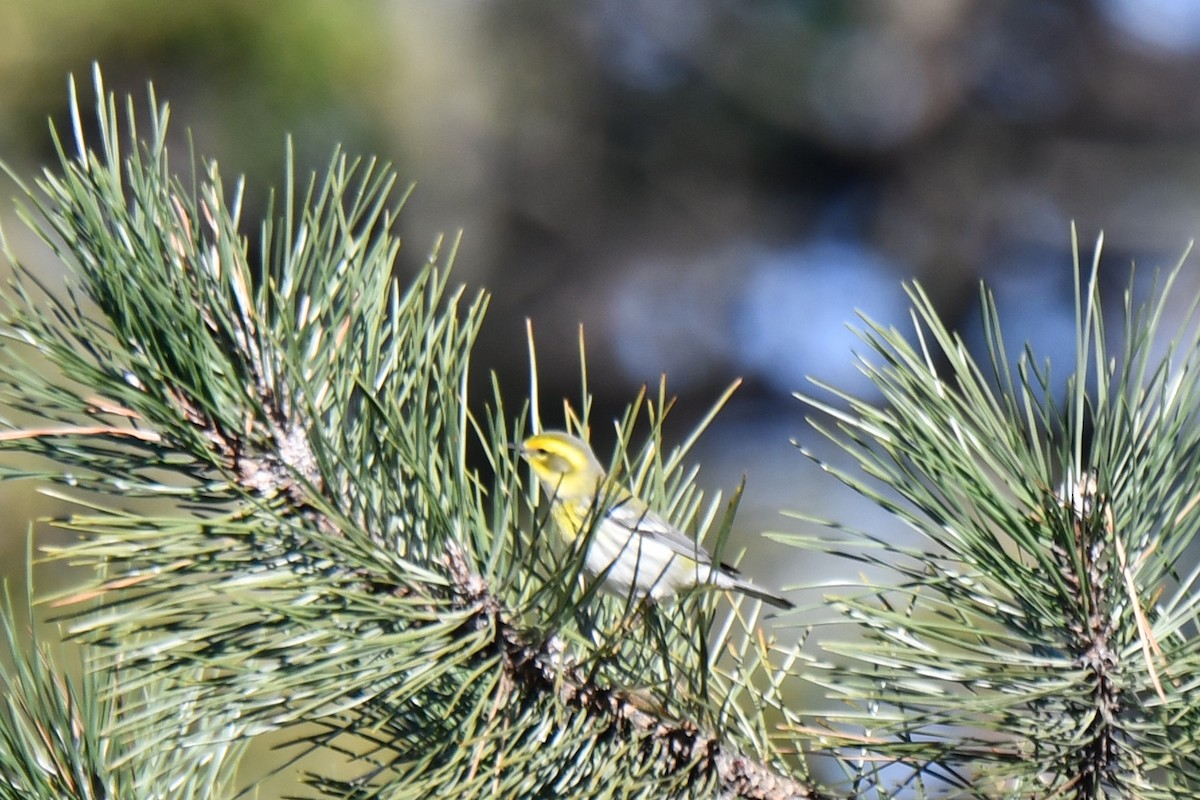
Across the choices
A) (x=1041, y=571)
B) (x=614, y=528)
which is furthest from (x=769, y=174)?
(x=1041, y=571)

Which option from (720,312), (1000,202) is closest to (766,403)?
(720,312)

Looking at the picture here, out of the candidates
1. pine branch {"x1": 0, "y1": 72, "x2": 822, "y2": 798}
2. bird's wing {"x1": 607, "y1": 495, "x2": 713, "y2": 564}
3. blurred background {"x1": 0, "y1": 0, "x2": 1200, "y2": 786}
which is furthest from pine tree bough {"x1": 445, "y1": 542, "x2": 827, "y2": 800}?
blurred background {"x1": 0, "y1": 0, "x2": 1200, "y2": 786}

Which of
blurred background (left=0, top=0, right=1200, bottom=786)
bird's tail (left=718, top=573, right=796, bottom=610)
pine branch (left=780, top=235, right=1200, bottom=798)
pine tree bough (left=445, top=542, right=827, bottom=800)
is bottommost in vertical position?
pine tree bough (left=445, top=542, right=827, bottom=800)

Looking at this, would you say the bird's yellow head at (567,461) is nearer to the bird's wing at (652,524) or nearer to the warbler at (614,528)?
the warbler at (614,528)

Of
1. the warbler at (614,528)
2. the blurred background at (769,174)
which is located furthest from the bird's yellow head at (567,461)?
the blurred background at (769,174)

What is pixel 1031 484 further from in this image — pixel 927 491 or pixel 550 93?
pixel 550 93

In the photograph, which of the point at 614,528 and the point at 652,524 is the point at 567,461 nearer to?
the point at 652,524

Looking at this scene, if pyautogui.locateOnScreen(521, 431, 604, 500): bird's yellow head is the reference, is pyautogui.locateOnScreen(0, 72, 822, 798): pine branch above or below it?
below

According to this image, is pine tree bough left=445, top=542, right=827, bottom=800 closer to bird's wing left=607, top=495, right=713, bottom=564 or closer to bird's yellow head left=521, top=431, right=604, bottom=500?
Answer: bird's wing left=607, top=495, right=713, bottom=564
